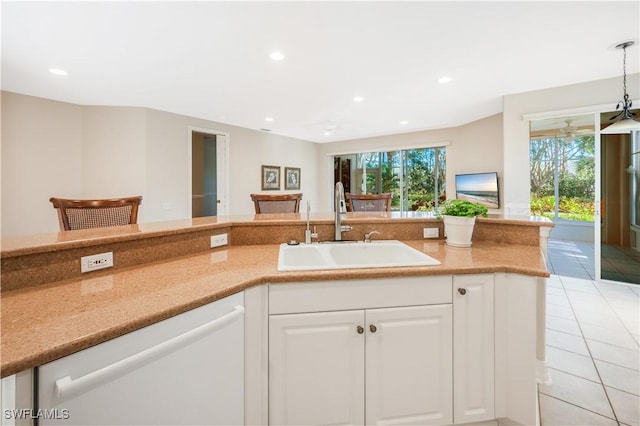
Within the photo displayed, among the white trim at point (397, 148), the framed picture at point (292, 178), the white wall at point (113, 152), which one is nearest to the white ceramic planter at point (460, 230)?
the white wall at point (113, 152)

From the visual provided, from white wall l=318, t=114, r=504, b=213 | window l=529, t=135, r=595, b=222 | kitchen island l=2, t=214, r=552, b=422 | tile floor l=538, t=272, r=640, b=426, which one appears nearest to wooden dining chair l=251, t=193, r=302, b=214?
kitchen island l=2, t=214, r=552, b=422

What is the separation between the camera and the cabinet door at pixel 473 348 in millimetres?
1277

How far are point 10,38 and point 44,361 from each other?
3.18 metres

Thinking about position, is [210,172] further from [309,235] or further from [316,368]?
[316,368]

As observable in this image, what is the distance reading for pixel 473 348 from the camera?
1.29 m

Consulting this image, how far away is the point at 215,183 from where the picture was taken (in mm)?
5516

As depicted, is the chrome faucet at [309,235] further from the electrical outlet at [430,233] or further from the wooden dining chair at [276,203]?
the wooden dining chair at [276,203]

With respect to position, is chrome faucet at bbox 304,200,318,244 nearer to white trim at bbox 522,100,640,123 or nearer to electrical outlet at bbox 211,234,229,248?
electrical outlet at bbox 211,234,229,248

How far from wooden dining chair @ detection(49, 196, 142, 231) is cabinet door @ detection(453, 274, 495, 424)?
2.14 meters

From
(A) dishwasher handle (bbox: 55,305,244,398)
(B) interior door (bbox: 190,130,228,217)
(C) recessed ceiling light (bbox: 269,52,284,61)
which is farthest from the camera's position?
(B) interior door (bbox: 190,130,228,217)

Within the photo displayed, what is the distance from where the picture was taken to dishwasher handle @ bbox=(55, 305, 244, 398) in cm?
63

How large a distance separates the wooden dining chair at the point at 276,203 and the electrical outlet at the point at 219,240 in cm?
113

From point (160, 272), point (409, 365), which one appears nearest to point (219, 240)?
point (160, 272)

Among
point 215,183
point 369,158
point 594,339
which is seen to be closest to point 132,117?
point 215,183
